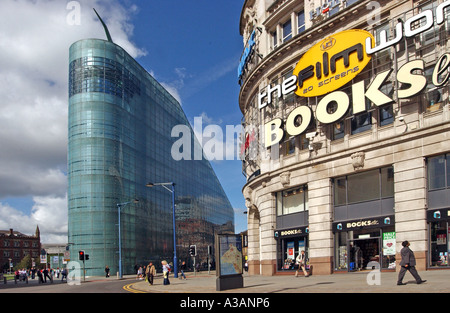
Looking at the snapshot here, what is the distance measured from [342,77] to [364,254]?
36.5 ft

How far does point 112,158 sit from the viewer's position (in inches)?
3157

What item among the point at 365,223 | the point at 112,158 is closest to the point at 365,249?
the point at 365,223

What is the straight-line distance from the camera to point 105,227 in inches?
3115

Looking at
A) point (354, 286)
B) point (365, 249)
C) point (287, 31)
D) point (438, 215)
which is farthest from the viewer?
point (287, 31)

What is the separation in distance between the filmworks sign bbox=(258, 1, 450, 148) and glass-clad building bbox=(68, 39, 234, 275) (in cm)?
4291

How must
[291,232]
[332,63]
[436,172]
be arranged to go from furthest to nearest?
[291,232]
[332,63]
[436,172]

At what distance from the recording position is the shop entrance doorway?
27859mm

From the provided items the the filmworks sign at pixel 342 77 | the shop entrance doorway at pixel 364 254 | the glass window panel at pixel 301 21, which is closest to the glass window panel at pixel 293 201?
the the filmworks sign at pixel 342 77

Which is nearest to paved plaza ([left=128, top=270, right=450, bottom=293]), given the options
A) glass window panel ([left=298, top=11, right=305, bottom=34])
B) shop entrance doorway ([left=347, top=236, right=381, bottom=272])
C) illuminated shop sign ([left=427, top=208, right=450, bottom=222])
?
illuminated shop sign ([left=427, top=208, right=450, bottom=222])

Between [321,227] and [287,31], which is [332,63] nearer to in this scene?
[287,31]

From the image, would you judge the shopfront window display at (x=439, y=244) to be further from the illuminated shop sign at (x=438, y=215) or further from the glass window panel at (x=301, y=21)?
the glass window panel at (x=301, y=21)

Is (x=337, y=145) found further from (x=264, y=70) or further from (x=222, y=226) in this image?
(x=222, y=226)
